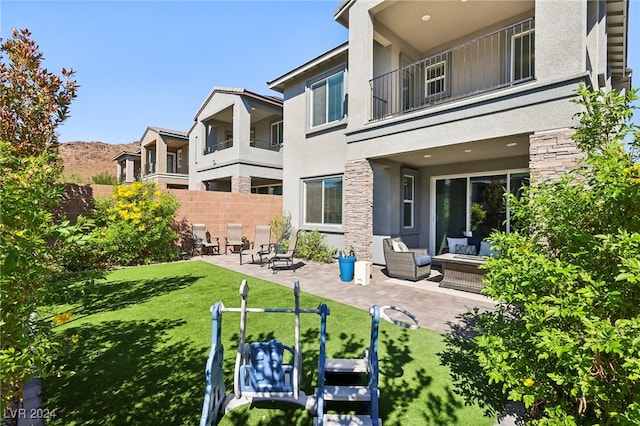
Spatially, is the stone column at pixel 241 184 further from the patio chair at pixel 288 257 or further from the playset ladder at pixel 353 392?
the playset ladder at pixel 353 392

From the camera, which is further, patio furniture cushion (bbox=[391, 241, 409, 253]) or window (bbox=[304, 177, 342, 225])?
window (bbox=[304, 177, 342, 225])

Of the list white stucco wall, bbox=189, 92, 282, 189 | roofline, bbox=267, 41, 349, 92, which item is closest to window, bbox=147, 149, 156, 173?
white stucco wall, bbox=189, 92, 282, 189

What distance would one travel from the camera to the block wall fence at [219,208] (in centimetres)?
1279

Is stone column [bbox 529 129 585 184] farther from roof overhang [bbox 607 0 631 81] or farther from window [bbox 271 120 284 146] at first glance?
window [bbox 271 120 284 146]

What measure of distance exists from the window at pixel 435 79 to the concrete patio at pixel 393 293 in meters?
6.90

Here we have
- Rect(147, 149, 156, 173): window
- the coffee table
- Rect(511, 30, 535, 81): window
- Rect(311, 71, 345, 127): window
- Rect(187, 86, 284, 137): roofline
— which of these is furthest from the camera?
Rect(147, 149, 156, 173): window

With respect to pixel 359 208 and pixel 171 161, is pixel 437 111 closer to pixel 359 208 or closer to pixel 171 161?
pixel 359 208

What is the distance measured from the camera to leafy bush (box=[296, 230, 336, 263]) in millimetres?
11812

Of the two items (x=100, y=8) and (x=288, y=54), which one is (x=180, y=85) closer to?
(x=288, y=54)

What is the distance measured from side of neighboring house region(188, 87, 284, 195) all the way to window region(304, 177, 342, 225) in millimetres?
4918

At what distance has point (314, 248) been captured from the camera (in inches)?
481

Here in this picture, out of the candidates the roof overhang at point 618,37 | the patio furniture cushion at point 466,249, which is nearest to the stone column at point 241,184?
the patio furniture cushion at point 466,249

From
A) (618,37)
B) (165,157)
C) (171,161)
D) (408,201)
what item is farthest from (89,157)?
(618,37)

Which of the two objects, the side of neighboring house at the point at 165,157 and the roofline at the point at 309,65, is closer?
the roofline at the point at 309,65
